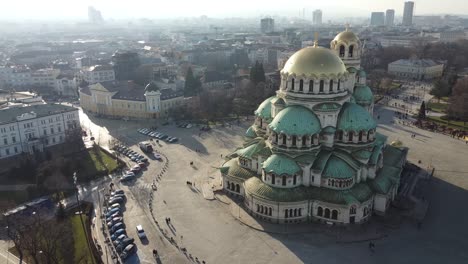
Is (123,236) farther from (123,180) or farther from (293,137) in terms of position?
(293,137)

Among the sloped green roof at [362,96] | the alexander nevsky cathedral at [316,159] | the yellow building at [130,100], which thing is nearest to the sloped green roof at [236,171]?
the alexander nevsky cathedral at [316,159]

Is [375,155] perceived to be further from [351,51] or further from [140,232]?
[140,232]

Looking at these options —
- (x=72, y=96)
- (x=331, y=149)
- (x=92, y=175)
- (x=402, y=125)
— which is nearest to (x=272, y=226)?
(x=331, y=149)

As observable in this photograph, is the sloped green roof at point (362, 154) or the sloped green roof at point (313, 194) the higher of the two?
the sloped green roof at point (362, 154)

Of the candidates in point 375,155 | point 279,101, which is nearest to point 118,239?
point 279,101

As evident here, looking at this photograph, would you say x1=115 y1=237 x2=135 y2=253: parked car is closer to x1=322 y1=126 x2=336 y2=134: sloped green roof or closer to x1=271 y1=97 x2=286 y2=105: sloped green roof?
x1=271 y1=97 x2=286 y2=105: sloped green roof

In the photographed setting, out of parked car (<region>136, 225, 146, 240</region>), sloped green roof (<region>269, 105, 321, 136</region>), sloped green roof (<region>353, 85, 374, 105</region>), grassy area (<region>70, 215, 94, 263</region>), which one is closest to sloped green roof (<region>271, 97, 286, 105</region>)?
sloped green roof (<region>269, 105, 321, 136</region>)

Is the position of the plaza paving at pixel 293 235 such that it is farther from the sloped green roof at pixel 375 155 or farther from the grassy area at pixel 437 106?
the grassy area at pixel 437 106
